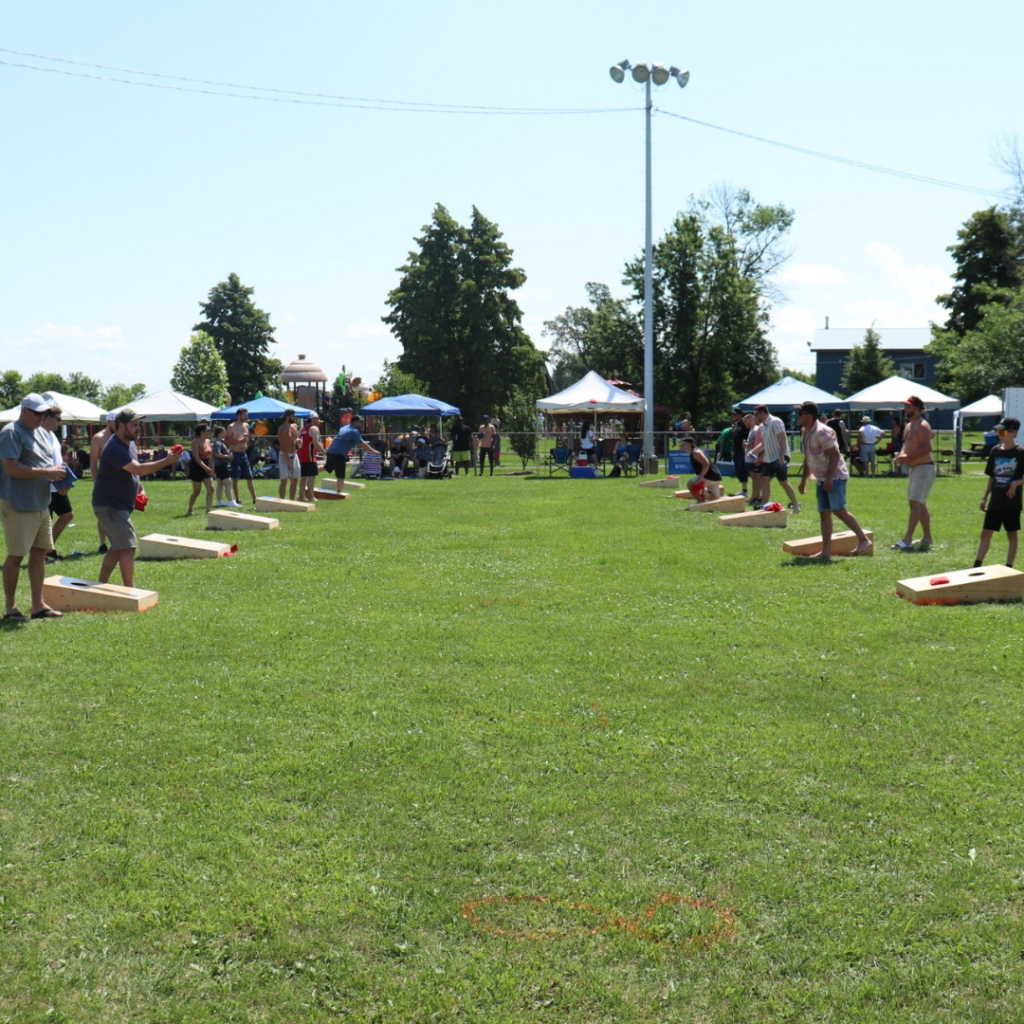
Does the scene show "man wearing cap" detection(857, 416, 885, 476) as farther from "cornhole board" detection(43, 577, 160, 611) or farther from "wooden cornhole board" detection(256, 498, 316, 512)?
"cornhole board" detection(43, 577, 160, 611)

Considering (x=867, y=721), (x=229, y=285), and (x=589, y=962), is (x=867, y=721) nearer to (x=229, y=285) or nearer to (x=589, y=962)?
(x=589, y=962)

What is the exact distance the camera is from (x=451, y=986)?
3455 mm

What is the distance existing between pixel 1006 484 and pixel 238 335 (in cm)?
8999

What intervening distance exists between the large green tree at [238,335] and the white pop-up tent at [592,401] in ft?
209

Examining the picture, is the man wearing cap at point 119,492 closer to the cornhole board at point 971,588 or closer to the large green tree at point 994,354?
the cornhole board at point 971,588

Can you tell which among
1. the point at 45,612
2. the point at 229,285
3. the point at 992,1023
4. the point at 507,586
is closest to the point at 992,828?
the point at 992,1023

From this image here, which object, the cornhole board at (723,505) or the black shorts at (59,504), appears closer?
the black shorts at (59,504)

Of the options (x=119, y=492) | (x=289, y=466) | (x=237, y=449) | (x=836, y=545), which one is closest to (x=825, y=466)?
(x=836, y=545)

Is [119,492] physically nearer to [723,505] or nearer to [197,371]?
[723,505]

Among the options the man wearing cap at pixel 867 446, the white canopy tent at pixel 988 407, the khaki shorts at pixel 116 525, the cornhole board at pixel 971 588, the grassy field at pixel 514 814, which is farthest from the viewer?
the white canopy tent at pixel 988 407

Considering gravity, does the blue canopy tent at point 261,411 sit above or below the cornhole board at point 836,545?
above

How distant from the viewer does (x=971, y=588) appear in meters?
9.73

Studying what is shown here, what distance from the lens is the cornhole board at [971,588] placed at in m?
9.70

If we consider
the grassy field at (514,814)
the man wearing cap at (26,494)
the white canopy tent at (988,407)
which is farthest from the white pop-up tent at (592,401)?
the man wearing cap at (26,494)
